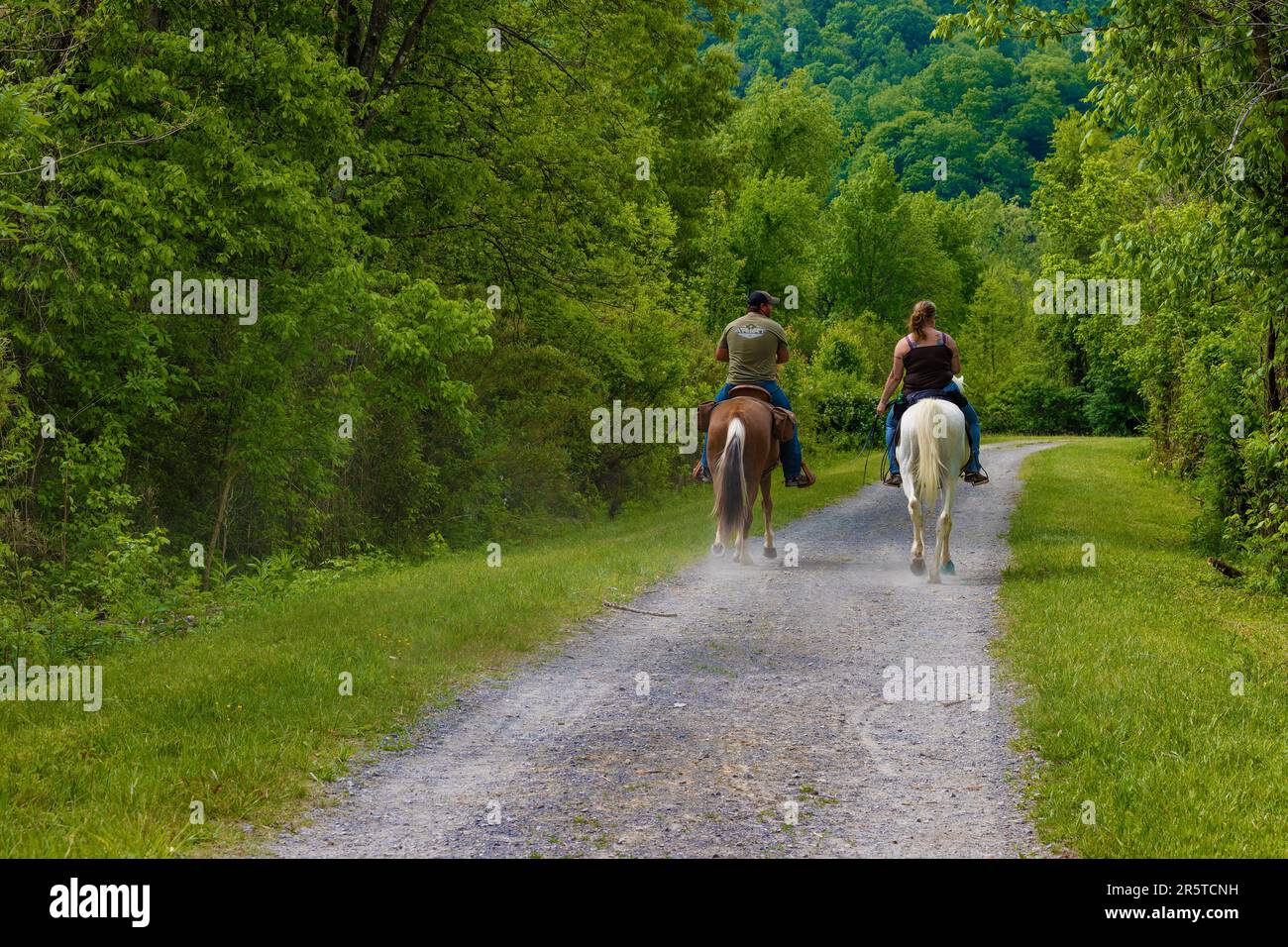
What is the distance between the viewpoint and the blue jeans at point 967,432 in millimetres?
14053

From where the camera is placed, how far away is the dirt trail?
5715 mm

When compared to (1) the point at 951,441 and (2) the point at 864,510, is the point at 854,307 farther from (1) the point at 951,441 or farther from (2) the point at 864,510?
(1) the point at 951,441

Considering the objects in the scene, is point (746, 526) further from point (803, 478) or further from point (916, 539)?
point (916, 539)

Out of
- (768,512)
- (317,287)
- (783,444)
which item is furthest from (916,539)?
(317,287)

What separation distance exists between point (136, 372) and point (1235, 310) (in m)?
17.1

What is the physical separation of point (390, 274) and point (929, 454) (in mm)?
8617

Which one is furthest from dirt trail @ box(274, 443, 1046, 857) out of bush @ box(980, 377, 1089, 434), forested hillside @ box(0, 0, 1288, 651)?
bush @ box(980, 377, 1089, 434)

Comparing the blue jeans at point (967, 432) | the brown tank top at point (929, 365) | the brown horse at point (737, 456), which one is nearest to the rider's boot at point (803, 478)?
the brown horse at point (737, 456)

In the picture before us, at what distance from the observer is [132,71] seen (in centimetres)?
1316

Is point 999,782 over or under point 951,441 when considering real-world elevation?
under

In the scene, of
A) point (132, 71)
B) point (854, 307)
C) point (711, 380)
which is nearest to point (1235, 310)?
point (711, 380)

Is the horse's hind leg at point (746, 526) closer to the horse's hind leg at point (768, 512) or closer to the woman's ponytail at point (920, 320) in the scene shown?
the horse's hind leg at point (768, 512)

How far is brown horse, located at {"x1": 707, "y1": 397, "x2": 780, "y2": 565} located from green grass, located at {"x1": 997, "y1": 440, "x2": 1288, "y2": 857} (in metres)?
3.41

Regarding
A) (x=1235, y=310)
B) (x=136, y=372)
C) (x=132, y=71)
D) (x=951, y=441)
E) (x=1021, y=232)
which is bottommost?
(x=951, y=441)
